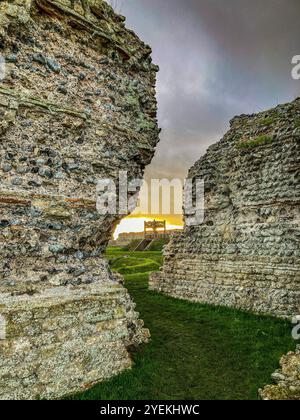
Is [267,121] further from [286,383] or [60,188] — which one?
[286,383]

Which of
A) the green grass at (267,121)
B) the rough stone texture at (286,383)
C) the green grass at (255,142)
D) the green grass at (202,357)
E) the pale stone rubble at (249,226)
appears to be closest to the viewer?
the rough stone texture at (286,383)

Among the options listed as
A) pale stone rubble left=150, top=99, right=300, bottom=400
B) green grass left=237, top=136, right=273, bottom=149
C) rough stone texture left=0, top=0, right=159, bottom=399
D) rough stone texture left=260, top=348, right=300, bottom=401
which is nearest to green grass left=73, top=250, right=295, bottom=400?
rough stone texture left=260, top=348, right=300, bottom=401

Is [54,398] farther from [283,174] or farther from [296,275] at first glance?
[283,174]

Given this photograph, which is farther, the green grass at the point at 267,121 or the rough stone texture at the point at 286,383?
the green grass at the point at 267,121

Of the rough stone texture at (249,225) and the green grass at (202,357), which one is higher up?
the rough stone texture at (249,225)

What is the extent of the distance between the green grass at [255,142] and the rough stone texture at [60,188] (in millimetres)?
5154

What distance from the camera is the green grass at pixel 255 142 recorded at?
9.18 m

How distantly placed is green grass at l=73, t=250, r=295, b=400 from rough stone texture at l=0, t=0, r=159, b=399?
37 centimetres

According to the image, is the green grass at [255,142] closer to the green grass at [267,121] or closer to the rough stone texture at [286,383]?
the green grass at [267,121]

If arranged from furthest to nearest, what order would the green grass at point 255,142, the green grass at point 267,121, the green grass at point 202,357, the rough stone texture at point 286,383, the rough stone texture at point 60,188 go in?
1. the green grass at point 267,121
2. the green grass at point 255,142
3. the green grass at point 202,357
4. the rough stone texture at point 286,383
5. the rough stone texture at point 60,188

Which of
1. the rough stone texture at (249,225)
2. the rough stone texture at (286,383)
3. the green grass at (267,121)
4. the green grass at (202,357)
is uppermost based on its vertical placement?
the green grass at (267,121)

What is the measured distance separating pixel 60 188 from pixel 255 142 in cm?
692

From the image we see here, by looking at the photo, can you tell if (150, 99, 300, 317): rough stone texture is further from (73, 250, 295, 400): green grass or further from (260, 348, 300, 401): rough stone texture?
(260, 348, 300, 401): rough stone texture

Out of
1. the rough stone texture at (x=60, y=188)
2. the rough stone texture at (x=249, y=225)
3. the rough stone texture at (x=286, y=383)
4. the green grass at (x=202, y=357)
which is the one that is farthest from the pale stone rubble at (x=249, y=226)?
the rough stone texture at (x=60, y=188)
